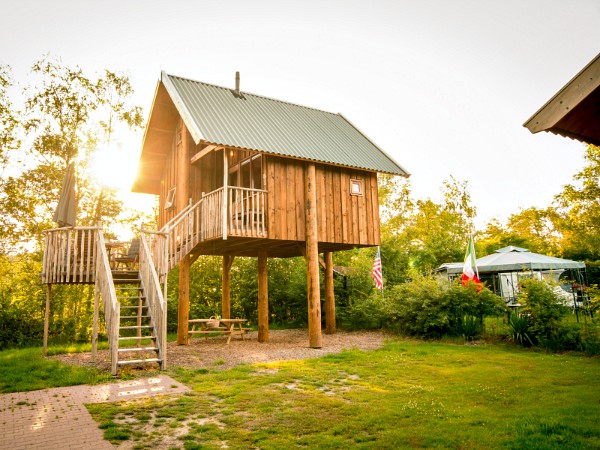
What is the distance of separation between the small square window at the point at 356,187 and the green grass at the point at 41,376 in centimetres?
955

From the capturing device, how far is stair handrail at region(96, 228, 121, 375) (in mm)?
8164

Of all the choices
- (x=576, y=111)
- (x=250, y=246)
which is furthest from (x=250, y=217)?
(x=576, y=111)

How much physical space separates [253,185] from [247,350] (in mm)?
4967

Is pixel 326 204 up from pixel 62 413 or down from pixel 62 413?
up

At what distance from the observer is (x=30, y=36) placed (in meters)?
16.6

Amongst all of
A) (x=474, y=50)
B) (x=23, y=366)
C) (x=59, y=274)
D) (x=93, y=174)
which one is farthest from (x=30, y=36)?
(x=474, y=50)

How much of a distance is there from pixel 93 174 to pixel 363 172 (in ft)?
43.5

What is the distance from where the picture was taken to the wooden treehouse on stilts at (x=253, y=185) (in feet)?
39.4

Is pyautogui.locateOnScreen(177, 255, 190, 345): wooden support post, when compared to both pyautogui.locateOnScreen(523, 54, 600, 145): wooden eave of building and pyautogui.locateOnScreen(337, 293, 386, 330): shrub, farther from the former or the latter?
pyautogui.locateOnScreen(523, 54, 600, 145): wooden eave of building

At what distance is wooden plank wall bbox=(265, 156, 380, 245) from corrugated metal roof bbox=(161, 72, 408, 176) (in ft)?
1.74

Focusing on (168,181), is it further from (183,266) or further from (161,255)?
(161,255)

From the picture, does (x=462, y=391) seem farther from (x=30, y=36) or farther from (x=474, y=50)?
(x=30, y=36)

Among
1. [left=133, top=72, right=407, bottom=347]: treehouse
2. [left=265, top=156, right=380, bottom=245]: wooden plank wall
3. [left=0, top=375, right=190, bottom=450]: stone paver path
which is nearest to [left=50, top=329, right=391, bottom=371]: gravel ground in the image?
[left=133, top=72, right=407, bottom=347]: treehouse

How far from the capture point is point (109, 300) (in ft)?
29.5
